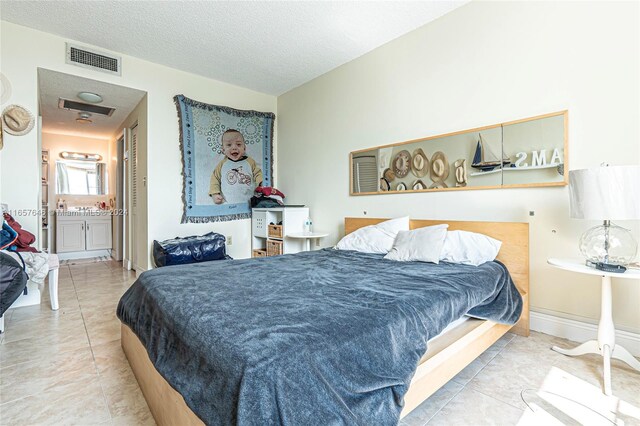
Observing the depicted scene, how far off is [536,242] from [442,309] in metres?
1.38

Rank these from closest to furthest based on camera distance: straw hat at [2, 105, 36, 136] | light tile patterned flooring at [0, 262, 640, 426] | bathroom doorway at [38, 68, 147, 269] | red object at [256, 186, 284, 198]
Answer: light tile patterned flooring at [0, 262, 640, 426] < straw hat at [2, 105, 36, 136] < bathroom doorway at [38, 68, 147, 269] < red object at [256, 186, 284, 198]

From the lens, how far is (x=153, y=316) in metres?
1.48

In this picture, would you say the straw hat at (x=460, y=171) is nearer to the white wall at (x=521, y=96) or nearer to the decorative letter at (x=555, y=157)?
the white wall at (x=521, y=96)

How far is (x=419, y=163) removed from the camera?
119 inches

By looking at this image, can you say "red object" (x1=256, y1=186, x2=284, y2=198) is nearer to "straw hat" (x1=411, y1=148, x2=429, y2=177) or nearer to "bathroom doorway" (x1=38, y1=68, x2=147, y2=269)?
"bathroom doorway" (x1=38, y1=68, x2=147, y2=269)

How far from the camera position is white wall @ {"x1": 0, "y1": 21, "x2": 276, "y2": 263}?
3014 mm

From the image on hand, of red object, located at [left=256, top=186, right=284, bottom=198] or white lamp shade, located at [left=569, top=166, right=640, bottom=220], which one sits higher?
red object, located at [left=256, top=186, right=284, bottom=198]

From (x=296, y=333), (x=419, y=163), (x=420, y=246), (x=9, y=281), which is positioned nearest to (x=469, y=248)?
(x=420, y=246)

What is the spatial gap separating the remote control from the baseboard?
2.24ft

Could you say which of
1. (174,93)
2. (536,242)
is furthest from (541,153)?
(174,93)

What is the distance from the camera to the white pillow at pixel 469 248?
2.26 meters

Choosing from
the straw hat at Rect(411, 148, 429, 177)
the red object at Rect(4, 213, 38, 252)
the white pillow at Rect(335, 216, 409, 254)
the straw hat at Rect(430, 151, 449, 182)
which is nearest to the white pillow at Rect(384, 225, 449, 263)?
the white pillow at Rect(335, 216, 409, 254)

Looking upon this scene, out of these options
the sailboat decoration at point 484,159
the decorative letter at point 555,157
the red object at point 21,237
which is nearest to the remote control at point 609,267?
the decorative letter at point 555,157

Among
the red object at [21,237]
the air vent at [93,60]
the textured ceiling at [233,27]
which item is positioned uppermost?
the textured ceiling at [233,27]
